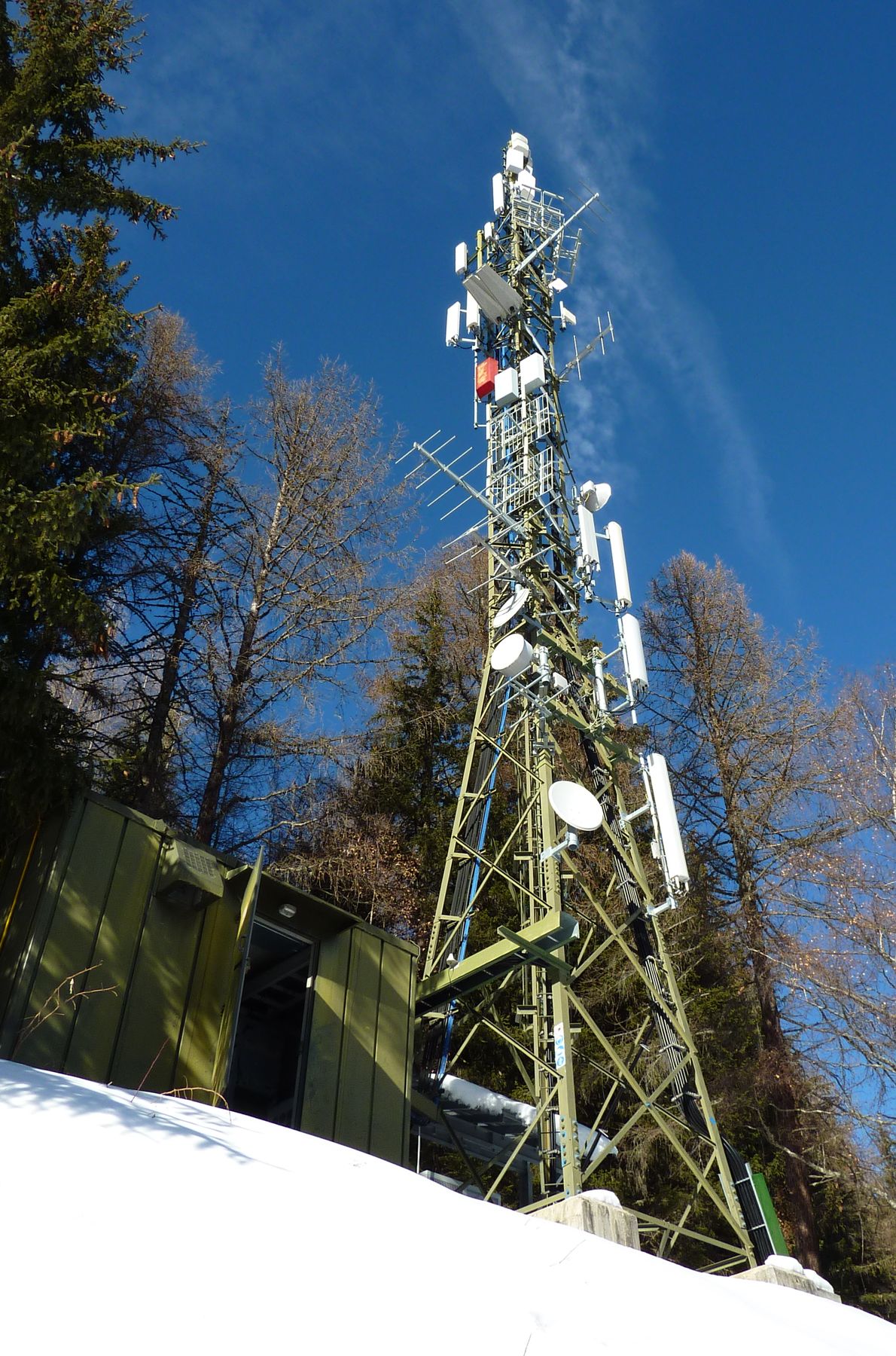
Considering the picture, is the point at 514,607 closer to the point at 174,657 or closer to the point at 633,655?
the point at 633,655

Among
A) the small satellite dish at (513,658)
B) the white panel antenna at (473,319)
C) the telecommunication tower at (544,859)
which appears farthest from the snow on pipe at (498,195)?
the small satellite dish at (513,658)

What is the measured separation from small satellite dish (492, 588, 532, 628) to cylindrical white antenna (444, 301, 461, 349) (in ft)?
15.9

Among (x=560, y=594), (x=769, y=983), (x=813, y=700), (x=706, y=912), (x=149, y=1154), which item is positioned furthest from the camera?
(x=813, y=700)

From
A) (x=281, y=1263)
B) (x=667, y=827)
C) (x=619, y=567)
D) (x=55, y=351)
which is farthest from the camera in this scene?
(x=619, y=567)

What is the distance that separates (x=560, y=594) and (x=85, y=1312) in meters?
9.48

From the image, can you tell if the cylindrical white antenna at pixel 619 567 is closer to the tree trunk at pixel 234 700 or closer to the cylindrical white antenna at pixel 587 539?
the cylindrical white antenna at pixel 587 539

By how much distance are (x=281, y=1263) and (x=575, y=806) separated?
591cm

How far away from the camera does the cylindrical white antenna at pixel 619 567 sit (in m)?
11.1

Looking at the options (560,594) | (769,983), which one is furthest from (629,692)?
(769,983)

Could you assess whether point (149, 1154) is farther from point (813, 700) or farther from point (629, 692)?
point (813, 700)

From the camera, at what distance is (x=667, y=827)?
359 inches

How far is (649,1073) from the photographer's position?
12273 millimetres

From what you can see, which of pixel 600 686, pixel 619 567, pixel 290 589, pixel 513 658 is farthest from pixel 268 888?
pixel 290 589

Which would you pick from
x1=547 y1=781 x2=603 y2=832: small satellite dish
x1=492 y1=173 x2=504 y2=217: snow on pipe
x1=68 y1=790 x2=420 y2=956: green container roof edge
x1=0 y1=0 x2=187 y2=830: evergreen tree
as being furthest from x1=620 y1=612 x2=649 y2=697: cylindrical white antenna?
x1=492 y1=173 x2=504 y2=217: snow on pipe
